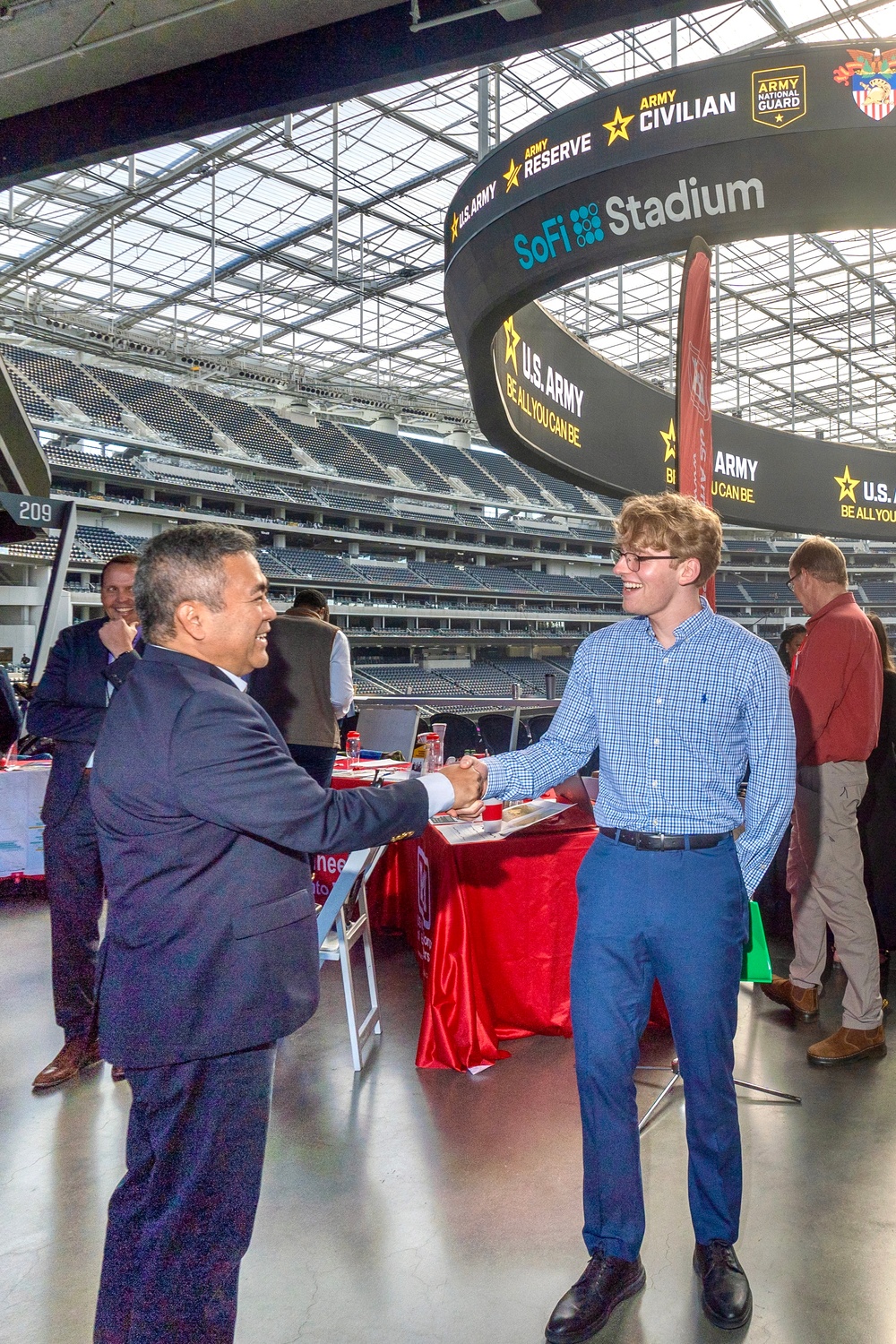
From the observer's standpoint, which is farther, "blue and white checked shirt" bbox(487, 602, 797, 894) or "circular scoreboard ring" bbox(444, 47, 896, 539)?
"circular scoreboard ring" bbox(444, 47, 896, 539)

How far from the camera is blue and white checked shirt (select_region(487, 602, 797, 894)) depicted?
1705mm

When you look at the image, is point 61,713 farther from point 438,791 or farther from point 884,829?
point 884,829

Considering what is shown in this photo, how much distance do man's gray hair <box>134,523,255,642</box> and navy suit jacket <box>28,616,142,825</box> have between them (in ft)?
4.77

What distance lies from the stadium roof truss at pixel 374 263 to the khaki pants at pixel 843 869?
6.30 metres

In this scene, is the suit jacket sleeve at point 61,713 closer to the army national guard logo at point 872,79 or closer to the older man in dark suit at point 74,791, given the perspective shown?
the older man in dark suit at point 74,791

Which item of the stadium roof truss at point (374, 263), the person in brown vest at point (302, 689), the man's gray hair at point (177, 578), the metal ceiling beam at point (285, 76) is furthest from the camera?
the stadium roof truss at point (374, 263)

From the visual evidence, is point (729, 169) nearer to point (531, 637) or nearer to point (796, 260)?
point (796, 260)

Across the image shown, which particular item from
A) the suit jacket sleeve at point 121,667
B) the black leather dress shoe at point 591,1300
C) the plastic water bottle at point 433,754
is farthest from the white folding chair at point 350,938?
the black leather dress shoe at point 591,1300

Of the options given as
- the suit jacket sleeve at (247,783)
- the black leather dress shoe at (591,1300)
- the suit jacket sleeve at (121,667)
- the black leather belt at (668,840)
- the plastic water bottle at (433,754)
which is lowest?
the black leather dress shoe at (591,1300)

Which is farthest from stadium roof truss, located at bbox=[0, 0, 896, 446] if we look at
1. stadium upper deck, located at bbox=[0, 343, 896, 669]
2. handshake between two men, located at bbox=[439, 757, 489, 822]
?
handshake between two men, located at bbox=[439, 757, 489, 822]

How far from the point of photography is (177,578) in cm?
134

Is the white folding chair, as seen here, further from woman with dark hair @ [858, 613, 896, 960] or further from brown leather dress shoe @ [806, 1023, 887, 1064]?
woman with dark hair @ [858, 613, 896, 960]

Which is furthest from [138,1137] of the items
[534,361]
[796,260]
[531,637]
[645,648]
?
[531,637]

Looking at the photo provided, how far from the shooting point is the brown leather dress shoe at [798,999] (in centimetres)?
315
